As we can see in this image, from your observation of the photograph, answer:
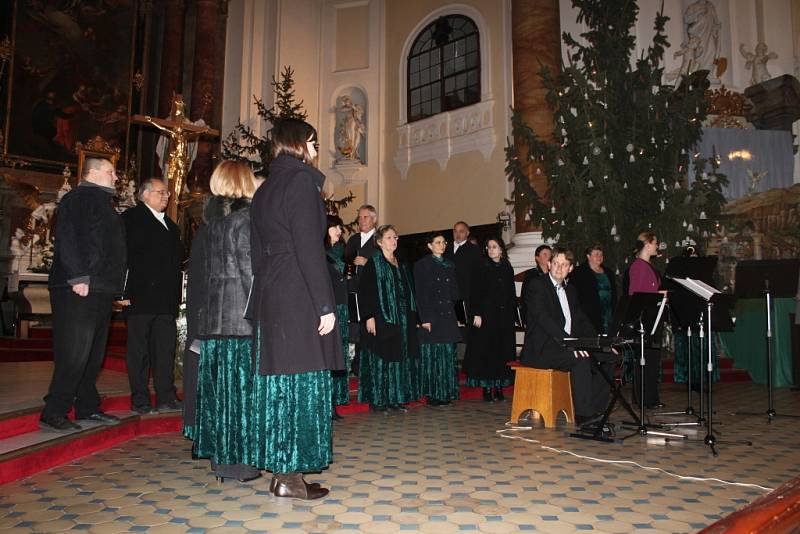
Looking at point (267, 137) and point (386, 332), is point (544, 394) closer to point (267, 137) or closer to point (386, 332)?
point (386, 332)

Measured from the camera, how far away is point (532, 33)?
11.0 metres

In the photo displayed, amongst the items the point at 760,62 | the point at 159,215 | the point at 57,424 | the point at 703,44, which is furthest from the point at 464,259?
the point at 760,62

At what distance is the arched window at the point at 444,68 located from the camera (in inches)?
556

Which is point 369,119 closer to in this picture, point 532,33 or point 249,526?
point 532,33

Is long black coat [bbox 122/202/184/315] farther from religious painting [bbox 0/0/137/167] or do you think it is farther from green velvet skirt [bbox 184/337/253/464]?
religious painting [bbox 0/0/137/167]

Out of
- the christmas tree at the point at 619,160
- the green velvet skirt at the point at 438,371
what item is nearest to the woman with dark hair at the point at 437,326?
the green velvet skirt at the point at 438,371

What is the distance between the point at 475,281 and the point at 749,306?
186 inches

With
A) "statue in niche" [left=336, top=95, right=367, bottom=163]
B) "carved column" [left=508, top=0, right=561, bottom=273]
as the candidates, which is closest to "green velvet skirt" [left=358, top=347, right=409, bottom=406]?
"carved column" [left=508, top=0, right=561, bottom=273]

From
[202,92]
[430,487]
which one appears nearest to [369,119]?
[202,92]

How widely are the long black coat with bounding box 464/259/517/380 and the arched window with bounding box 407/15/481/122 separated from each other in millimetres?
8234

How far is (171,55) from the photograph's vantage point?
50.2 feet

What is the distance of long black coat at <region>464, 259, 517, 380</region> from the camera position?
6.31 meters

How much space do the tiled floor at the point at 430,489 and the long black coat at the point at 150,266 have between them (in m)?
0.92

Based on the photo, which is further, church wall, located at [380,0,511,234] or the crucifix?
church wall, located at [380,0,511,234]
